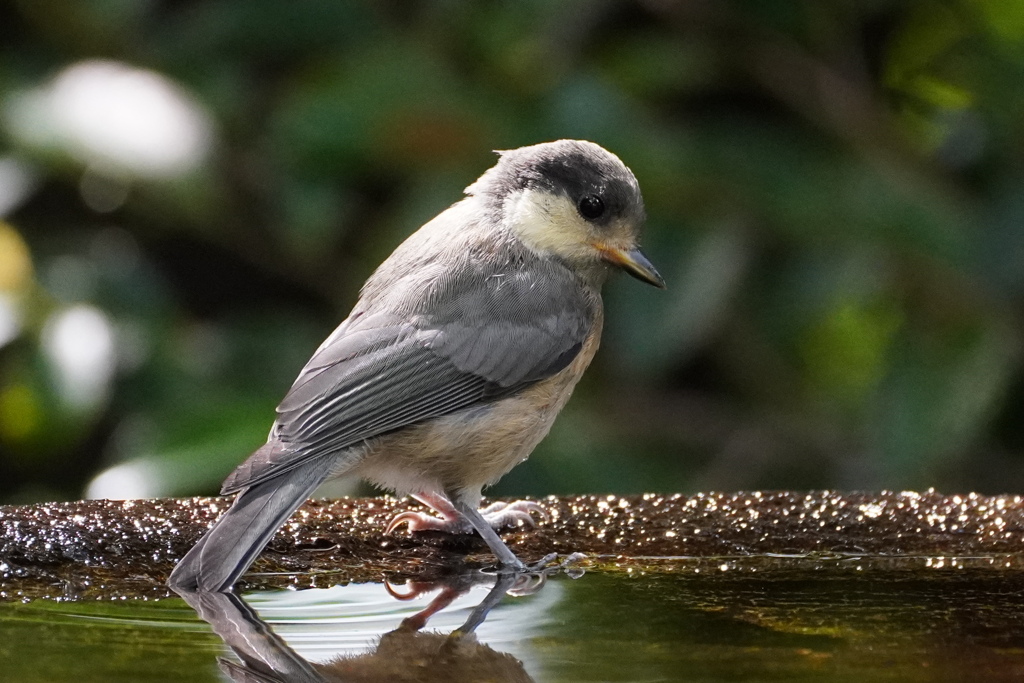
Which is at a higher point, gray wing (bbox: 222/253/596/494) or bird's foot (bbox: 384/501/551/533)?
gray wing (bbox: 222/253/596/494)

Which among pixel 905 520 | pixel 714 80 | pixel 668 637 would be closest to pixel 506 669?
pixel 668 637

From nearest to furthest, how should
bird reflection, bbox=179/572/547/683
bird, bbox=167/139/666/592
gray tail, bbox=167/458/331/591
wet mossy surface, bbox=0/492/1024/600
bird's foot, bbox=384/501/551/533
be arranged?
bird reflection, bbox=179/572/547/683 < gray tail, bbox=167/458/331/591 < wet mossy surface, bbox=0/492/1024/600 < bird, bbox=167/139/666/592 < bird's foot, bbox=384/501/551/533

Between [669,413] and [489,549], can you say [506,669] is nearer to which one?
[489,549]

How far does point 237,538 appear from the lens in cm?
279

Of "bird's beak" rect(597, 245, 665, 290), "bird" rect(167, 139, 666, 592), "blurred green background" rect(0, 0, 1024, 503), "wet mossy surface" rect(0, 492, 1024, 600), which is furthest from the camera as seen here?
"blurred green background" rect(0, 0, 1024, 503)

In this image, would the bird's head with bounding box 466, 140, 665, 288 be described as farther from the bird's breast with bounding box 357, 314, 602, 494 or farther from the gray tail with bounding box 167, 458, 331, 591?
the gray tail with bounding box 167, 458, 331, 591

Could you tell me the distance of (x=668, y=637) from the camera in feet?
8.39

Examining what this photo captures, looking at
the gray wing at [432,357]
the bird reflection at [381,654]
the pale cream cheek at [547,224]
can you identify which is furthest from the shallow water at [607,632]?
the pale cream cheek at [547,224]

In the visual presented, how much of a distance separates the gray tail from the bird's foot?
40cm

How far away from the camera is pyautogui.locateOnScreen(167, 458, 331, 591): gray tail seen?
274cm

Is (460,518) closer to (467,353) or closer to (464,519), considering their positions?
(464,519)

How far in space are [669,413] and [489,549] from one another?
76.4 inches

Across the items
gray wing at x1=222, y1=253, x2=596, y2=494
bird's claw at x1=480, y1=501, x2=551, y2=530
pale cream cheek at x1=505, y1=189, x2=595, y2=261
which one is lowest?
bird's claw at x1=480, y1=501, x2=551, y2=530

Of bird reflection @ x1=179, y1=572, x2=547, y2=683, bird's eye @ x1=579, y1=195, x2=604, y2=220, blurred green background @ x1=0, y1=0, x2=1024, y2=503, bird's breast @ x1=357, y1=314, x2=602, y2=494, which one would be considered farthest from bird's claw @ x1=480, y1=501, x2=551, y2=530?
blurred green background @ x1=0, y1=0, x2=1024, y2=503
